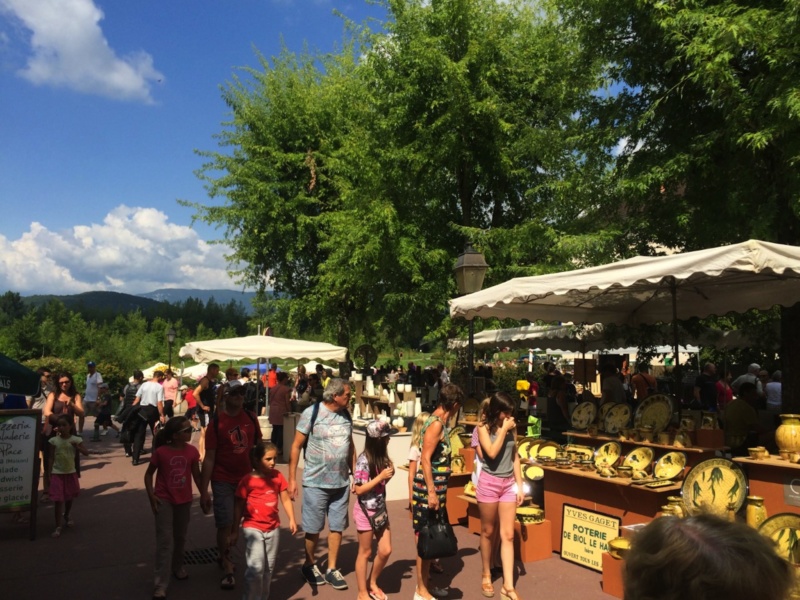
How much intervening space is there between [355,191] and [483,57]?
487 cm

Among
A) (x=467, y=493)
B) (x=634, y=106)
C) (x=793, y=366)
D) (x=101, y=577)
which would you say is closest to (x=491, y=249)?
(x=634, y=106)

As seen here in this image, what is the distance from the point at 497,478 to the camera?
536 cm

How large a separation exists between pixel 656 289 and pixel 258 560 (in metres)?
5.85

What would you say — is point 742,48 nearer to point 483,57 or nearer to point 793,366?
point 793,366

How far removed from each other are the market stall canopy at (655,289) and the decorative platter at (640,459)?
157 centimetres

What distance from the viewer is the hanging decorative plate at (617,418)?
7.52m

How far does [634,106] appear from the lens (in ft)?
34.7

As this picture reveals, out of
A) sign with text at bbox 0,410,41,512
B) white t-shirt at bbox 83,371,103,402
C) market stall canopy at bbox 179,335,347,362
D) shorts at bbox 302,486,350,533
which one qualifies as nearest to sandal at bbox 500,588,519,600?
shorts at bbox 302,486,350,533

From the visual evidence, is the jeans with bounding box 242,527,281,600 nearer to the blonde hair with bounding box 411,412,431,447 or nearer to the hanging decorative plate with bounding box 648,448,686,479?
the blonde hair with bounding box 411,412,431,447

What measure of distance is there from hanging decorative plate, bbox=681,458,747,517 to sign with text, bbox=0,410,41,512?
6.82 meters

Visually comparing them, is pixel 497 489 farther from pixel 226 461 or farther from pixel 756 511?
pixel 226 461

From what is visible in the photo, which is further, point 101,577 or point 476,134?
point 476,134

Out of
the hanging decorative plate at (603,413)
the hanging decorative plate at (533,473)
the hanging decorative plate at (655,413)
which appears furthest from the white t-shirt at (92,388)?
the hanging decorative plate at (655,413)


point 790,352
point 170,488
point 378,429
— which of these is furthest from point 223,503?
point 790,352
